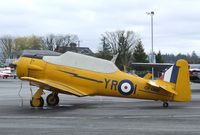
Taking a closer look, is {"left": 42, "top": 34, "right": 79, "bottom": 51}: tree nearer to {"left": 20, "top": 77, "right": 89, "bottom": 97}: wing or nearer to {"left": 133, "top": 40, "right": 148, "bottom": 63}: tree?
{"left": 133, "top": 40, "right": 148, "bottom": 63}: tree

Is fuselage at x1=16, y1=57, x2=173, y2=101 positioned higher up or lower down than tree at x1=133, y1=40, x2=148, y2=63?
lower down

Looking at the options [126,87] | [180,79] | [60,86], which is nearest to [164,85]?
[180,79]

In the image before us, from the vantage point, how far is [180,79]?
18.0 metres

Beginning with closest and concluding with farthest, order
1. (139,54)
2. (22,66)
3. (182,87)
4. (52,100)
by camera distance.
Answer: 1. (182,87)
2. (22,66)
3. (52,100)
4. (139,54)

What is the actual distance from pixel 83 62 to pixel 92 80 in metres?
0.91

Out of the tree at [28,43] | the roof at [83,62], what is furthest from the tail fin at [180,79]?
the tree at [28,43]

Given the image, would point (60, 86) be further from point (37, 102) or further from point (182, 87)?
point (182, 87)

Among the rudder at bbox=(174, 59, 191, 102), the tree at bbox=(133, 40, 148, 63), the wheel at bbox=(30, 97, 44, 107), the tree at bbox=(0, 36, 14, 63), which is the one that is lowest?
the wheel at bbox=(30, 97, 44, 107)

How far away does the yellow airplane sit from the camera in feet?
58.9

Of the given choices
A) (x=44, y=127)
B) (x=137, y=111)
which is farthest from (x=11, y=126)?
(x=137, y=111)

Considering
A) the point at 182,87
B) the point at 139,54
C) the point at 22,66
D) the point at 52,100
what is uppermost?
the point at 139,54

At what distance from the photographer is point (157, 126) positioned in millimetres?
12062

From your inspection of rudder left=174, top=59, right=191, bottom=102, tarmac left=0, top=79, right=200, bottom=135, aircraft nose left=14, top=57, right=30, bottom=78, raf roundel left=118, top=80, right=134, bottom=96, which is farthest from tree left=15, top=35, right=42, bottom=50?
tarmac left=0, top=79, right=200, bottom=135

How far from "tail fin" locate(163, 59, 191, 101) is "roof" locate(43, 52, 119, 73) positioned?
2.22m
